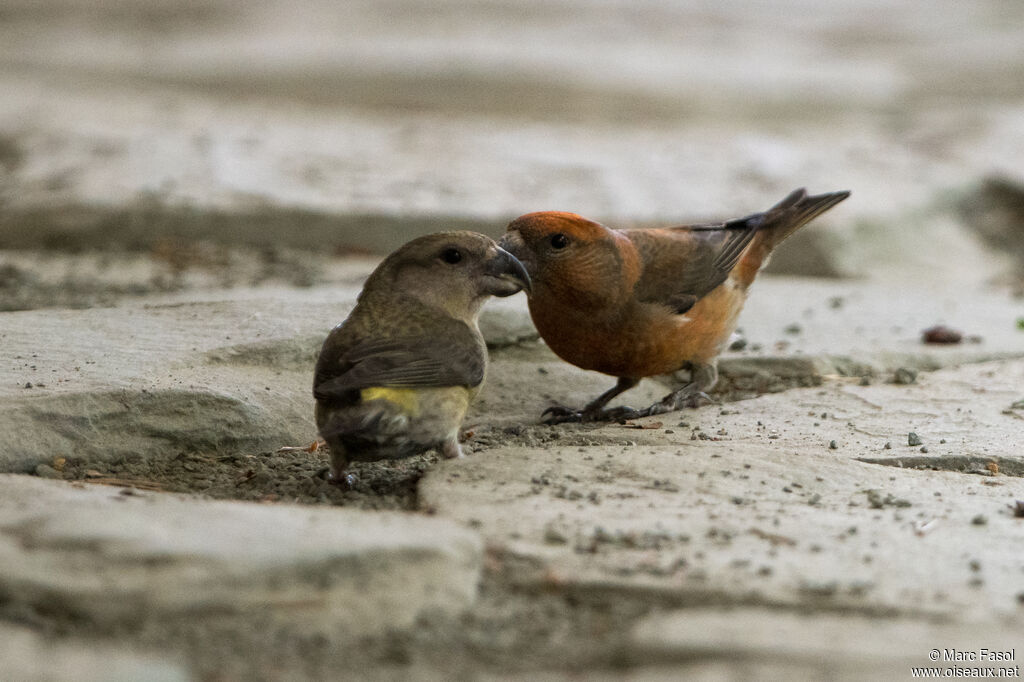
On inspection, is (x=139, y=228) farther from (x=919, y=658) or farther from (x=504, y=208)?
(x=919, y=658)

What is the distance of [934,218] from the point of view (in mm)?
7520

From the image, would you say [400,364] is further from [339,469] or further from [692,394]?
[692,394]

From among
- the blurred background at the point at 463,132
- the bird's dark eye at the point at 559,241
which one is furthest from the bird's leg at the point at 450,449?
the blurred background at the point at 463,132

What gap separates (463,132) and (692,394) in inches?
169

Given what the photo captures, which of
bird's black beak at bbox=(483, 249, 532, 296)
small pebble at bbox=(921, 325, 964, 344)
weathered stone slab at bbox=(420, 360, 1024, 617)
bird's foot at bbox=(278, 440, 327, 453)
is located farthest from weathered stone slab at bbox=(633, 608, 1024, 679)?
small pebble at bbox=(921, 325, 964, 344)

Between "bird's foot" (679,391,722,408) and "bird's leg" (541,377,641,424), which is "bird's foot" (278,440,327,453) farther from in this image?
"bird's foot" (679,391,722,408)

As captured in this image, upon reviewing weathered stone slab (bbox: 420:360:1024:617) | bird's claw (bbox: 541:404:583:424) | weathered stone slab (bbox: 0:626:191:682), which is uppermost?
weathered stone slab (bbox: 420:360:1024:617)

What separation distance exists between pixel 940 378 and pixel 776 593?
8.02ft

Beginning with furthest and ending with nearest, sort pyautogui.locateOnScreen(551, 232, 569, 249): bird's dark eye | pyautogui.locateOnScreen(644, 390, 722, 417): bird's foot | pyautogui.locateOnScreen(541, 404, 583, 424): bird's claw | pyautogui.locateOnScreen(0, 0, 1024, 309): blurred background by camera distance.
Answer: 1. pyautogui.locateOnScreen(0, 0, 1024, 309): blurred background
2. pyautogui.locateOnScreen(644, 390, 722, 417): bird's foot
3. pyautogui.locateOnScreen(541, 404, 583, 424): bird's claw
4. pyautogui.locateOnScreen(551, 232, 569, 249): bird's dark eye

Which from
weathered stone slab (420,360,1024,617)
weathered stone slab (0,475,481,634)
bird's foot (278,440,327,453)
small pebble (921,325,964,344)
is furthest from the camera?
small pebble (921,325,964,344)

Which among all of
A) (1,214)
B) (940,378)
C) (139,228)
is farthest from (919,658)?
(1,214)

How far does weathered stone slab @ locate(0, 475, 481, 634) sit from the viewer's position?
2.39m

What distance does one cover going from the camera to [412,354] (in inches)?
135

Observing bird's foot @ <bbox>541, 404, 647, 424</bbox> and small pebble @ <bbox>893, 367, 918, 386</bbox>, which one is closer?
bird's foot @ <bbox>541, 404, 647, 424</bbox>
